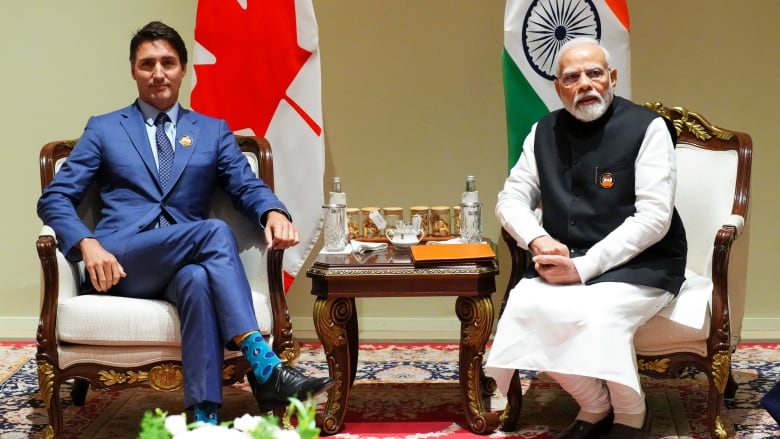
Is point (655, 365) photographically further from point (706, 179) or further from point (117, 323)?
point (117, 323)

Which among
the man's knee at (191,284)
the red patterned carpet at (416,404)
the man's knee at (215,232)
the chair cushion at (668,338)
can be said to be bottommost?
the red patterned carpet at (416,404)

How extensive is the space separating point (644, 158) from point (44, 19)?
329cm

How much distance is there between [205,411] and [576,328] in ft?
4.10

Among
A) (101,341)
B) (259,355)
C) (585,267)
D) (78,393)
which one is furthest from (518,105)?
(78,393)

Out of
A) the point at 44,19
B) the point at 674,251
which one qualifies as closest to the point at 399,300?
the point at 674,251

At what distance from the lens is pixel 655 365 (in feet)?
10.8

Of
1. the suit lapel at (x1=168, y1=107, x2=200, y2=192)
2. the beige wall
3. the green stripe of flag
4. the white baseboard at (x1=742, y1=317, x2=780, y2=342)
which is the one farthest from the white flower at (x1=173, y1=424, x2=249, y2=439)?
the white baseboard at (x1=742, y1=317, x2=780, y2=342)

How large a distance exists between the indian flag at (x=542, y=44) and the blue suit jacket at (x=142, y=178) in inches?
50.1

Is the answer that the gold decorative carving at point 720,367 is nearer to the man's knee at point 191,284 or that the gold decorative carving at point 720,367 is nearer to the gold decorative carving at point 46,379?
the man's knee at point 191,284

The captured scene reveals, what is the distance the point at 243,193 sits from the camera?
11.9ft

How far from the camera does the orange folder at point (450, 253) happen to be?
134 inches

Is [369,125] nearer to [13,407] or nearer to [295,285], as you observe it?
[295,285]

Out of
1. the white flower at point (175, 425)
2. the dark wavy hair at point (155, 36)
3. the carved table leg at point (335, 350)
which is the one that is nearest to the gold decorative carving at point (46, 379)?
the carved table leg at point (335, 350)

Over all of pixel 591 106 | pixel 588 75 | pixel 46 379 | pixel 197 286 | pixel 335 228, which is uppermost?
pixel 588 75
